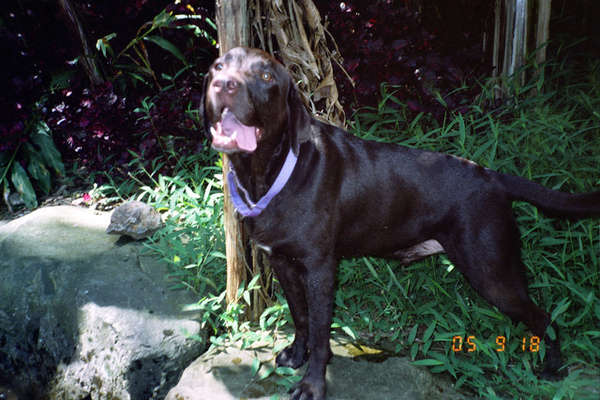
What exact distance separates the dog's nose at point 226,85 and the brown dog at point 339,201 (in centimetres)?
7

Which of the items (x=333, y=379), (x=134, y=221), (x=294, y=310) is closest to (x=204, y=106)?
(x=294, y=310)

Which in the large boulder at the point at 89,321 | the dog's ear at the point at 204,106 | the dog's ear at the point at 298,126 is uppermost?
the dog's ear at the point at 204,106

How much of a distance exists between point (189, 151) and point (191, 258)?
1.22 meters

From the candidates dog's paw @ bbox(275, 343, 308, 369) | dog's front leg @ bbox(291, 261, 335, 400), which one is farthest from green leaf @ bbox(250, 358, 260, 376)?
dog's front leg @ bbox(291, 261, 335, 400)

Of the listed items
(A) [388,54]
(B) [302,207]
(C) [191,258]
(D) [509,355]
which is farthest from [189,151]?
(D) [509,355]

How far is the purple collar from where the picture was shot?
214 cm

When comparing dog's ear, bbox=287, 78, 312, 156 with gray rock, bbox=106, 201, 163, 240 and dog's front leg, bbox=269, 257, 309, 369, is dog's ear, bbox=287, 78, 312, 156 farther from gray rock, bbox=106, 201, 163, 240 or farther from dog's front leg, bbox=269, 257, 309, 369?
gray rock, bbox=106, 201, 163, 240

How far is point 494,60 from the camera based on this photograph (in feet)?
12.3

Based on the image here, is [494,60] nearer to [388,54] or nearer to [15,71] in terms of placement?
[388,54]

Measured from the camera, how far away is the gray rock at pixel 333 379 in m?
2.30

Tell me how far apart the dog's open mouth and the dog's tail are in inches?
51.9

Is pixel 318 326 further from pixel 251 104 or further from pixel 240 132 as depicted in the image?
pixel 251 104

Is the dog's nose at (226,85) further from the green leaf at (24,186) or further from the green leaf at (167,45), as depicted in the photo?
the green leaf at (24,186)
